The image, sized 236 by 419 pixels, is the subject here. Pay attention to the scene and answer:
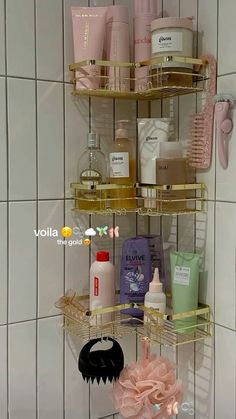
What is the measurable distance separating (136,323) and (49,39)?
0.70 meters

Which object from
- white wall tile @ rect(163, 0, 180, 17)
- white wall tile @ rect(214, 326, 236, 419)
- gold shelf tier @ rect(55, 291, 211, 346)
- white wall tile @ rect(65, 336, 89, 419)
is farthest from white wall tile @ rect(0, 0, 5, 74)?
white wall tile @ rect(214, 326, 236, 419)

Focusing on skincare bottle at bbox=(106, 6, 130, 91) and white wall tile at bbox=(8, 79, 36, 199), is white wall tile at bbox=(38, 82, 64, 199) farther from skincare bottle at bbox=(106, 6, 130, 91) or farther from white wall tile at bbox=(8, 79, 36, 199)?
skincare bottle at bbox=(106, 6, 130, 91)

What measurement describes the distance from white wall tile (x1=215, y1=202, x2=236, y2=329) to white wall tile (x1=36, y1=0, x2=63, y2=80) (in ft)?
1.61

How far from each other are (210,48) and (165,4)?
0.76ft

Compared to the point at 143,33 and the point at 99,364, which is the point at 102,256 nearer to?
the point at 99,364

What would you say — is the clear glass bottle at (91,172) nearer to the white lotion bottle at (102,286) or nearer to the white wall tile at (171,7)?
the white lotion bottle at (102,286)

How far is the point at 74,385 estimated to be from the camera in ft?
3.94

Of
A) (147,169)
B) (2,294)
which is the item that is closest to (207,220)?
(147,169)

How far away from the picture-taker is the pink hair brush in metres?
1.01

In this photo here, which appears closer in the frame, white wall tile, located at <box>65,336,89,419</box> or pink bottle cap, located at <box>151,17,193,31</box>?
pink bottle cap, located at <box>151,17,193,31</box>

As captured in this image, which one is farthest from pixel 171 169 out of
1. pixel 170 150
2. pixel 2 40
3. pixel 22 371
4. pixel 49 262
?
pixel 22 371

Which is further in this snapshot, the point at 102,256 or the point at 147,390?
the point at 102,256

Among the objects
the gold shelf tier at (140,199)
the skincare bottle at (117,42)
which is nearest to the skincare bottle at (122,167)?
the gold shelf tier at (140,199)

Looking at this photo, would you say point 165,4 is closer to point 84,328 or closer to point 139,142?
point 139,142
